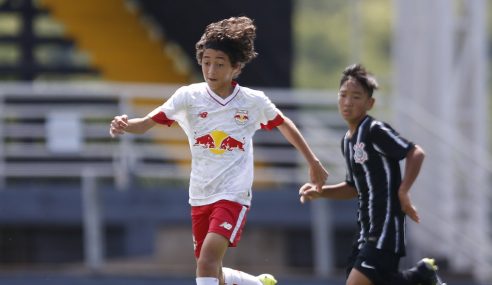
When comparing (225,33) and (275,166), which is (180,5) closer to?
(275,166)

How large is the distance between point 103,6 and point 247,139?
9168 millimetres

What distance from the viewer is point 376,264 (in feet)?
32.8

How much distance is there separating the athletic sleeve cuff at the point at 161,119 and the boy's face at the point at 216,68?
1.12 ft

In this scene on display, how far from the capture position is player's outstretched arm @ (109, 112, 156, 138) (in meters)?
9.57

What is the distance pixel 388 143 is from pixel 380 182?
0.25 metres

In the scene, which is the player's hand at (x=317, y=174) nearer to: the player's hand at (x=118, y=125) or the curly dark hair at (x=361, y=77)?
the curly dark hair at (x=361, y=77)

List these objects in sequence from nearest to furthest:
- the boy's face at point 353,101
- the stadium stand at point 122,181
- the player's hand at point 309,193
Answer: the boy's face at point 353,101, the player's hand at point 309,193, the stadium stand at point 122,181

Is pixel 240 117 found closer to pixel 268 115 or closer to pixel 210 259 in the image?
pixel 268 115

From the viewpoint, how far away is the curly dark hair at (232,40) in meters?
9.88

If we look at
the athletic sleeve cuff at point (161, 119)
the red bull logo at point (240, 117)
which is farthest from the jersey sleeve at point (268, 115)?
the athletic sleeve cuff at point (161, 119)

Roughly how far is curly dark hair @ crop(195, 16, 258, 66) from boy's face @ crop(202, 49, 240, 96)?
1.3 inches

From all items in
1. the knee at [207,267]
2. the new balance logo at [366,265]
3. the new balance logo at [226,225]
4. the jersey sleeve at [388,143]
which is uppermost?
the jersey sleeve at [388,143]

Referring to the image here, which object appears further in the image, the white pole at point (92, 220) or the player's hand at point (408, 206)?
the white pole at point (92, 220)

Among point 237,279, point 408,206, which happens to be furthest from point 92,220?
point 408,206
